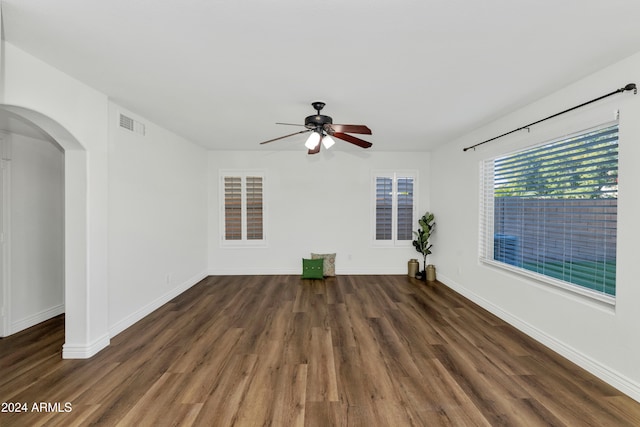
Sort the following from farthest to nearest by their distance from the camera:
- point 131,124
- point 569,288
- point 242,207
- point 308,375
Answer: point 242,207 → point 131,124 → point 569,288 → point 308,375

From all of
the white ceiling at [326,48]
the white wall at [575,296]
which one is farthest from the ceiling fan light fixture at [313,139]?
the white wall at [575,296]

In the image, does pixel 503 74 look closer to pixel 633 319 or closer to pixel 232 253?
pixel 633 319

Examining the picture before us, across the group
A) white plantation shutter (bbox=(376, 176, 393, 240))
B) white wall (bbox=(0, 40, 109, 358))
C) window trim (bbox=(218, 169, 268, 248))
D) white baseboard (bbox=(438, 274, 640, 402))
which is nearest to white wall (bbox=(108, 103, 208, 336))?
white wall (bbox=(0, 40, 109, 358))

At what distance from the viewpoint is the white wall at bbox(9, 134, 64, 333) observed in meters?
3.29

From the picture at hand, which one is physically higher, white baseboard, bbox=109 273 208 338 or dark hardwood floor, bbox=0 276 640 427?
white baseboard, bbox=109 273 208 338

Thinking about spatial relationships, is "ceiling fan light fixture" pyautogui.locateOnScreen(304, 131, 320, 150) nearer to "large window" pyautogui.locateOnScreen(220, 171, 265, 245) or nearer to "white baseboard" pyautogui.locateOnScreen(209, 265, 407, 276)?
"large window" pyautogui.locateOnScreen(220, 171, 265, 245)

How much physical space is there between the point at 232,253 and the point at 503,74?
5.26 meters

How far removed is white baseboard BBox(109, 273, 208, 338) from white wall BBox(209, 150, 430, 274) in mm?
903

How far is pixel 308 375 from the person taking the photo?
238 cm

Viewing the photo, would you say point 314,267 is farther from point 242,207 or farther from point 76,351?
point 76,351

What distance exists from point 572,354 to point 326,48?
11.5ft

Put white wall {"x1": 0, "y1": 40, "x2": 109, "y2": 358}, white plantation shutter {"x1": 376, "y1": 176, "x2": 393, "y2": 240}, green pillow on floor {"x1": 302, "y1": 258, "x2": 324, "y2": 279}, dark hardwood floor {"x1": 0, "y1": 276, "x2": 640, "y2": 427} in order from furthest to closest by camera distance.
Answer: white plantation shutter {"x1": 376, "y1": 176, "x2": 393, "y2": 240}, green pillow on floor {"x1": 302, "y1": 258, "x2": 324, "y2": 279}, white wall {"x1": 0, "y1": 40, "x2": 109, "y2": 358}, dark hardwood floor {"x1": 0, "y1": 276, "x2": 640, "y2": 427}

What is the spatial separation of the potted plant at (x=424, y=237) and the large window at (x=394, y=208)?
29 cm

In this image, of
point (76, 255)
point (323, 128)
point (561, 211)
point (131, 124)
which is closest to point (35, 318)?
point (76, 255)
